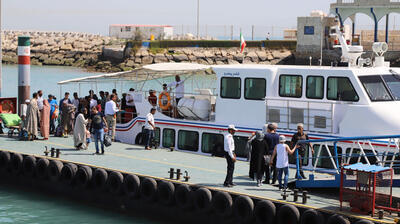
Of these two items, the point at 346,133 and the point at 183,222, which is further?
the point at 346,133

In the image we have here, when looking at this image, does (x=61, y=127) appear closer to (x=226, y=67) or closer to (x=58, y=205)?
(x=58, y=205)

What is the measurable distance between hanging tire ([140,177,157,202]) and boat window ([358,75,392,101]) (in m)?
6.12

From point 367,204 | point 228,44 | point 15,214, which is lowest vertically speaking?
point 15,214

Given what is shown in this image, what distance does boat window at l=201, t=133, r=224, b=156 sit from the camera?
19781 mm

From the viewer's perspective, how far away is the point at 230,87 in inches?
771

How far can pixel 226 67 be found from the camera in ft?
64.3

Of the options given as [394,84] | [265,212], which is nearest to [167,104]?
[394,84]

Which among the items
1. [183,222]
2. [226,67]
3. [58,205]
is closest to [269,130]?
[183,222]

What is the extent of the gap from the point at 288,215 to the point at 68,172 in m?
7.02

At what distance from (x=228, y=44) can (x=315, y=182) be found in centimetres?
6595

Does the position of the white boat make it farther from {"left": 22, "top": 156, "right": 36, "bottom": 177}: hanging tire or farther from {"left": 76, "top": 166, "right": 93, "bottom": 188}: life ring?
{"left": 22, "top": 156, "right": 36, "bottom": 177}: hanging tire

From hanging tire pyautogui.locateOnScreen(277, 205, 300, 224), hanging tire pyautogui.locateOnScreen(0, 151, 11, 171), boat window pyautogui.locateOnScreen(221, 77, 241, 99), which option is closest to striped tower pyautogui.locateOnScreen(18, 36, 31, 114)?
hanging tire pyautogui.locateOnScreen(0, 151, 11, 171)

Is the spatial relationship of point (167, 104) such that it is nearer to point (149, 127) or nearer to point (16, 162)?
point (149, 127)

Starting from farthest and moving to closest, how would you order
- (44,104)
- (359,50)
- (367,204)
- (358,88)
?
(44,104)
(359,50)
(358,88)
(367,204)
